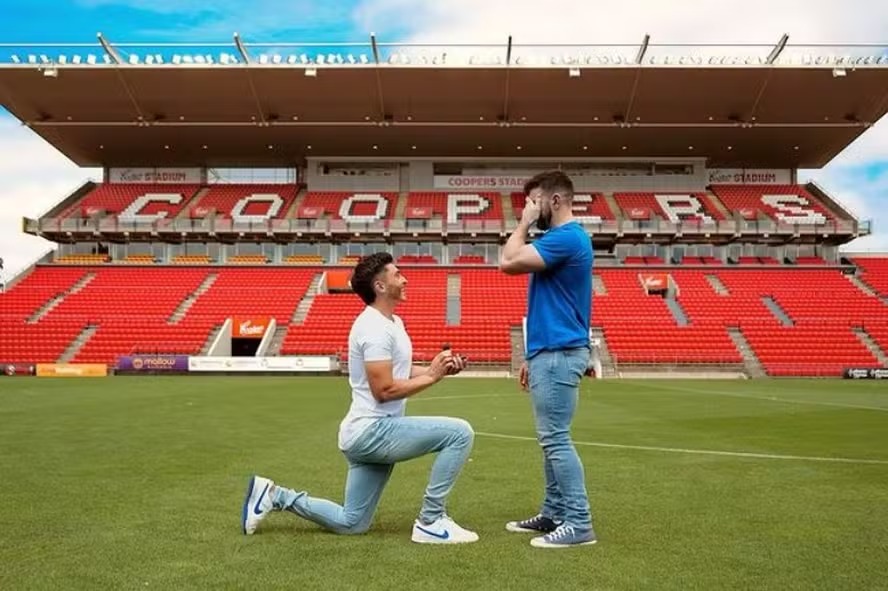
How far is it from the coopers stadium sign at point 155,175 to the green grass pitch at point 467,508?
137 feet

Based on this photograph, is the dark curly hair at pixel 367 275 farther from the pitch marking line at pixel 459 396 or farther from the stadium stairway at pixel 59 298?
the stadium stairway at pixel 59 298

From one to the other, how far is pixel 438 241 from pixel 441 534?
4351cm

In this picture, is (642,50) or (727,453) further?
(642,50)

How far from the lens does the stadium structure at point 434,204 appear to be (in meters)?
37.0

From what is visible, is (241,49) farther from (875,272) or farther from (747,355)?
(875,272)

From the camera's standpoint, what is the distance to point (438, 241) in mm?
48250

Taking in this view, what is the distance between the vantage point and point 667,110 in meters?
42.9

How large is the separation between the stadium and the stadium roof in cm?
17

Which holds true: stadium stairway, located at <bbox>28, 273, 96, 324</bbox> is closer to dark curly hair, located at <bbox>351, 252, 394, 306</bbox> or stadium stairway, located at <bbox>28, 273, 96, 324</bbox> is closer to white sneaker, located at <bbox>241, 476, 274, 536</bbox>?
white sneaker, located at <bbox>241, 476, 274, 536</bbox>

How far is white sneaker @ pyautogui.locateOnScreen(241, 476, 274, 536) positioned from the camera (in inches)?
206

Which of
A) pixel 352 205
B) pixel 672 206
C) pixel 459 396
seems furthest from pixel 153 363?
pixel 672 206

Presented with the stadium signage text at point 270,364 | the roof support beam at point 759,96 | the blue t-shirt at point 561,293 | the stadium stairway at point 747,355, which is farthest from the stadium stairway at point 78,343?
the roof support beam at point 759,96

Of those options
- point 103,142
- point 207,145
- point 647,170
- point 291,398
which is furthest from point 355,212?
point 291,398

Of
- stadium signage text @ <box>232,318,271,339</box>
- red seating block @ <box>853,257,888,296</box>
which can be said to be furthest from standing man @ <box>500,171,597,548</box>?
red seating block @ <box>853,257,888,296</box>
